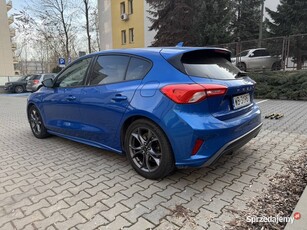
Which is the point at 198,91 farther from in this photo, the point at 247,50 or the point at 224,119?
the point at 247,50

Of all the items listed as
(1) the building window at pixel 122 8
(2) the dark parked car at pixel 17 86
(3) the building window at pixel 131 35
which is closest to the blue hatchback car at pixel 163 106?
(2) the dark parked car at pixel 17 86

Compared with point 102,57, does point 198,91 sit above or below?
below

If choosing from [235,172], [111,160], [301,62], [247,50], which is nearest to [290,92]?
[301,62]

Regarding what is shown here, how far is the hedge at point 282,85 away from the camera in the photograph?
9758 millimetres

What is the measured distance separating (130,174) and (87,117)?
1095mm

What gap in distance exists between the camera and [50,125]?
4.58m

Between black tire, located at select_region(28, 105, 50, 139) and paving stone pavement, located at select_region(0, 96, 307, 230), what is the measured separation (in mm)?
681

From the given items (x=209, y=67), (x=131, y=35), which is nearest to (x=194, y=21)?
(x=131, y=35)

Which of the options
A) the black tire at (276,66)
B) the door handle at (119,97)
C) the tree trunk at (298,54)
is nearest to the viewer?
the door handle at (119,97)

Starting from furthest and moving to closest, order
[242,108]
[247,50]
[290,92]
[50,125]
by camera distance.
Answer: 1. [247,50]
2. [290,92]
3. [50,125]
4. [242,108]

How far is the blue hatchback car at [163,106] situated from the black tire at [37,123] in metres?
1.37

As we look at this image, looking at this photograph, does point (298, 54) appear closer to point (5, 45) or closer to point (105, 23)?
point (105, 23)

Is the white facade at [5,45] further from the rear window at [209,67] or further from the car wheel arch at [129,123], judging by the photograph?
the rear window at [209,67]

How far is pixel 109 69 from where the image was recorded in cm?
346
